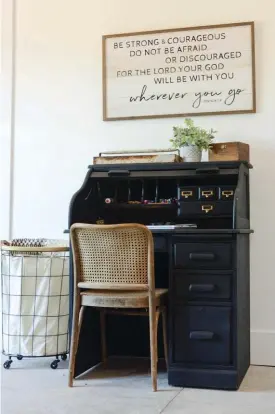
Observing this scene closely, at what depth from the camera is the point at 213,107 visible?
3.31m

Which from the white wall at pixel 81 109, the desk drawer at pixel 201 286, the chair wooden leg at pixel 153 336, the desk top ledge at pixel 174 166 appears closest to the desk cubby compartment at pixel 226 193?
the desk top ledge at pixel 174 166

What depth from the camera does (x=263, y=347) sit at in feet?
10.3

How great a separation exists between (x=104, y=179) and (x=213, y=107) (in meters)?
0.80

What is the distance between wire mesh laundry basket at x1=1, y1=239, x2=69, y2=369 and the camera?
9.95 ft

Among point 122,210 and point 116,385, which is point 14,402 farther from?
point 122,210

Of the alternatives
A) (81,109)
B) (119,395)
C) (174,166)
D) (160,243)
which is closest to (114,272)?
(160,243)

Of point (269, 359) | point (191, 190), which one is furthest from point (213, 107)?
point (269, 359)

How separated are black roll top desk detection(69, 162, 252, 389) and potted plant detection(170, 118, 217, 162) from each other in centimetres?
11

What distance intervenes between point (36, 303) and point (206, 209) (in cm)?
107

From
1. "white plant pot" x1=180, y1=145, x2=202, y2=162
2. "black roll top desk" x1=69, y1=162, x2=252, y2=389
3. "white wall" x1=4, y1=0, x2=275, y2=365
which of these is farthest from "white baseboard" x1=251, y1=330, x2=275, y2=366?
"white plant pot" x1=180, y1=145, x2=202, y2=162

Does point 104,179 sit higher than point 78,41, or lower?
lower

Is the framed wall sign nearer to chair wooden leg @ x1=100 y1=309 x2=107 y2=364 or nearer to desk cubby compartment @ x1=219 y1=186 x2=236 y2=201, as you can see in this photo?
desk cubby compartment @ x1=219 y1=186 x2=236 y2=201

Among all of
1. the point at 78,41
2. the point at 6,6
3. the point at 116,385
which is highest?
the point at 6,6

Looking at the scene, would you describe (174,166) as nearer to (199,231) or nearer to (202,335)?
(199,231)
